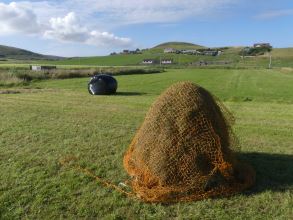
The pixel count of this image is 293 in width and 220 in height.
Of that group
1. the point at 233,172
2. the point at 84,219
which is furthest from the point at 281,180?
the point at 84,219

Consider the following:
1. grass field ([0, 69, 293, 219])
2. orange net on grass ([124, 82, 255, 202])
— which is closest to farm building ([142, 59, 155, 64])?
grass field ([0, 69, 293, 219])

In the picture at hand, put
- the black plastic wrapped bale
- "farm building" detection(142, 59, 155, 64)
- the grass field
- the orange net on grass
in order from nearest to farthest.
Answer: the grass field, the orange net on grass, the black plastic wrapped bale, "farm building" detection(142, 59, 155, 64)

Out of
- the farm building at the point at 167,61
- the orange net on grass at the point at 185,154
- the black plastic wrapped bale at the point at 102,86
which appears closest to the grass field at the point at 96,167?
the orange net on grass at the point at 185,154

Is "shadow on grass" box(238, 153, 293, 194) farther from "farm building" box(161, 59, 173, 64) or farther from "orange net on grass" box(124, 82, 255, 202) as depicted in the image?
"farm building" box(161, 59, 173, 64)

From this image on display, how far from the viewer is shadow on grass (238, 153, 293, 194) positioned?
26.1 ft

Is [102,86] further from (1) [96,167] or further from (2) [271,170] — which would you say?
(2) [271,170]

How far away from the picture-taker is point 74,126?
13797 mm

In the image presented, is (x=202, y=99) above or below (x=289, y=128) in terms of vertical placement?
above

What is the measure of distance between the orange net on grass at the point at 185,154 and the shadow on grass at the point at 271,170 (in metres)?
0.23

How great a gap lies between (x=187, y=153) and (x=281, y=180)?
204 cm

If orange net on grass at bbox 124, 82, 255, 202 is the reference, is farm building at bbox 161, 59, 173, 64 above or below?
below

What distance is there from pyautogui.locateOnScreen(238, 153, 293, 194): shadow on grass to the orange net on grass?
233 mm

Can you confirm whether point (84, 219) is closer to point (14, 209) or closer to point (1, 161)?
point (14, 209)

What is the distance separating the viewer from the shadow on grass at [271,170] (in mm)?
7966
